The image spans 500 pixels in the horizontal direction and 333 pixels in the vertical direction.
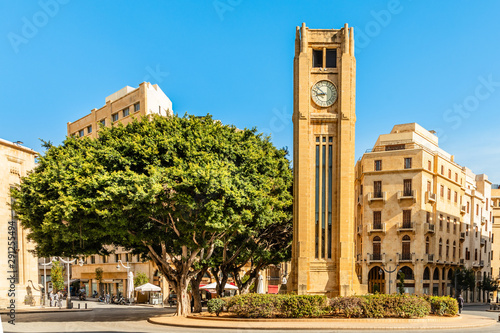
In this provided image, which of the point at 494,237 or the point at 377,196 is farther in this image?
the point at 494,237

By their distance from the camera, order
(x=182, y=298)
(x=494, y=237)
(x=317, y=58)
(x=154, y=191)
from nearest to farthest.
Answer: (x=154, y=191)
(x=182, y=298)
(x=317, y=58)
(x=494, y=237)

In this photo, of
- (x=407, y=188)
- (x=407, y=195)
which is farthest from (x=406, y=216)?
(x=407, y=188)

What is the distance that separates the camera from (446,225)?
68938 millimetres

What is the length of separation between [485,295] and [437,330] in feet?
219

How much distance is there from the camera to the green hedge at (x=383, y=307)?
86.5ft

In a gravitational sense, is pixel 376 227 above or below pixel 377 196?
below

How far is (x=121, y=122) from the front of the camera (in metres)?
59.2

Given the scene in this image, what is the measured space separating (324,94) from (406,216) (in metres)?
35.4

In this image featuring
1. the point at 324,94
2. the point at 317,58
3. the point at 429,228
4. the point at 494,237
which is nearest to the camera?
the point at 324,94

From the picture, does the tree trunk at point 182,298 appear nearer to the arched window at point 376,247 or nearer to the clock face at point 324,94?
the clock face at point 324,94

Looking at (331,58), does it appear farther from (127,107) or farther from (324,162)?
(127,107)

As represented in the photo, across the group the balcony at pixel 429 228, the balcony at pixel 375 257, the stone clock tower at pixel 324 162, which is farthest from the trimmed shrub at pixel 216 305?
the balcony at pixel 429 228

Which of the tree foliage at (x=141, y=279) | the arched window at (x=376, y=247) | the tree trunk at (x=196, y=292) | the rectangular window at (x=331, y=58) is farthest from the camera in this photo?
the arched window at (x=376, y=247)

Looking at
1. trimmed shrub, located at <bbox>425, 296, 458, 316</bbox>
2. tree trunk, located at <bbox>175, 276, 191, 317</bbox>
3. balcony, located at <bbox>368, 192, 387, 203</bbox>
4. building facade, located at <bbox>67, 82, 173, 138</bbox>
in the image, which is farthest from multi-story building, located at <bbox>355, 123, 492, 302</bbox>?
tree trunk, located at <bbox>175, 276, 191, 317</bbox>
